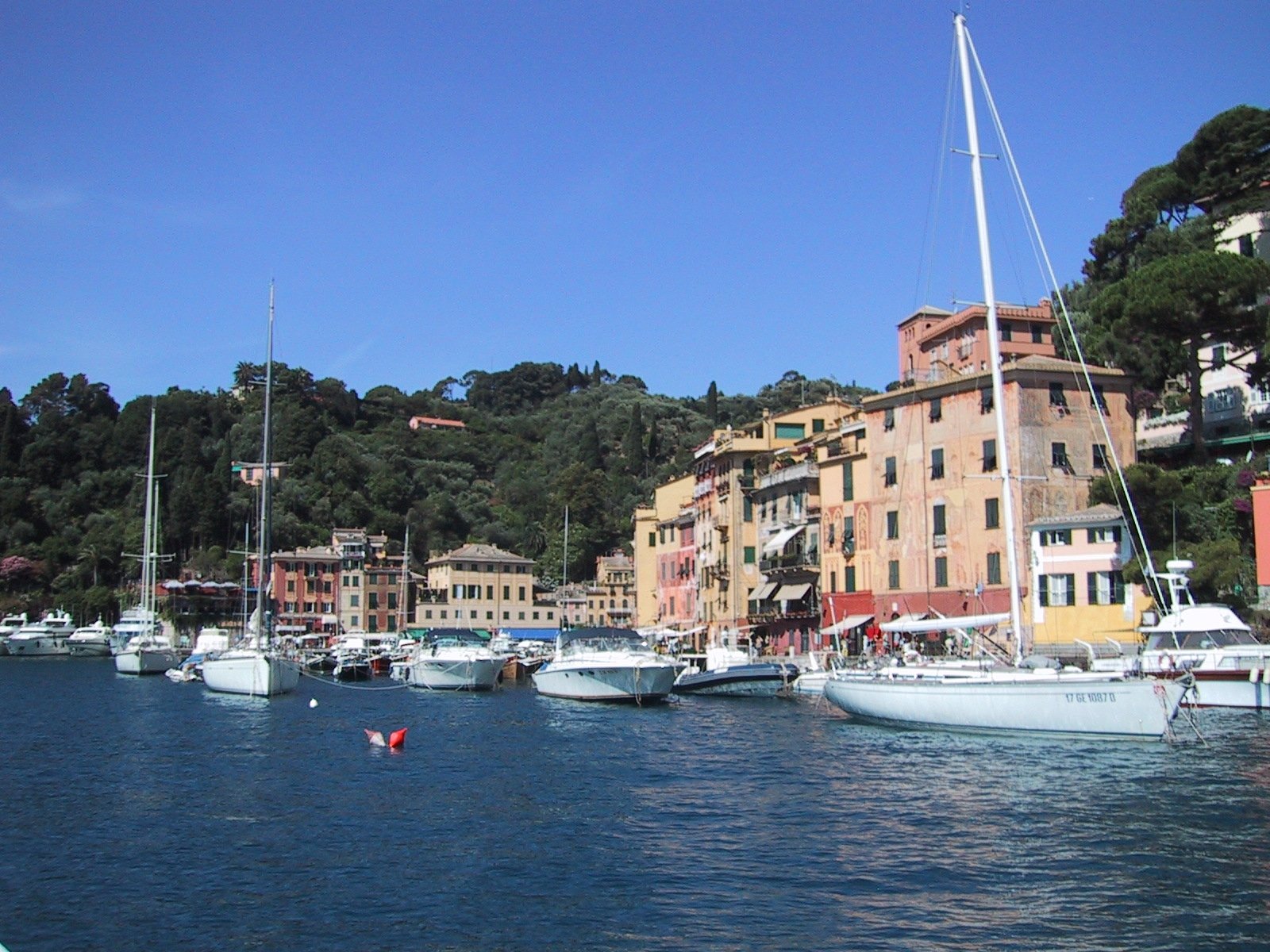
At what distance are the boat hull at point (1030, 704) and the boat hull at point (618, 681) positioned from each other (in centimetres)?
1345

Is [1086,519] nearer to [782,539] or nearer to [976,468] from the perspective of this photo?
[976,468]

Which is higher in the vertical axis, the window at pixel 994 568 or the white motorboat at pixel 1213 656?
the window at pixel 994 568

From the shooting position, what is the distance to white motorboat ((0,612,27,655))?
123m

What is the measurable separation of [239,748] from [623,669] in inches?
712

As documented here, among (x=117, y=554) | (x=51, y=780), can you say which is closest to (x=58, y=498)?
(x=117, y=554)

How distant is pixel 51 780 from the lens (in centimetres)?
2956

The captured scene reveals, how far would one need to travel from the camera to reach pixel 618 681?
1991 inches

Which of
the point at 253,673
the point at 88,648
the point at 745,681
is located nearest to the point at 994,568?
the point at 745,681

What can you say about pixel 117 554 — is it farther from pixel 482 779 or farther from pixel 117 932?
pixel 117 932

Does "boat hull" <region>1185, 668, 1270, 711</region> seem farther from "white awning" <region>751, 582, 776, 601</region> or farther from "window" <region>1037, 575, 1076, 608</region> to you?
"white awning" <region>751, 582, 776, 601</region>

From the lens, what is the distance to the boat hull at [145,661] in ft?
268

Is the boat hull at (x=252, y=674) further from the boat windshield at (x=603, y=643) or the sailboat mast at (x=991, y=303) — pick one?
the sailboat mast at (x=991, y=303)

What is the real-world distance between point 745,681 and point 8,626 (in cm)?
10050

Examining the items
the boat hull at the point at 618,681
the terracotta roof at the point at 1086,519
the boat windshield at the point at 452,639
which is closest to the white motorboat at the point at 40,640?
the boat windshield at the point at 452,639
